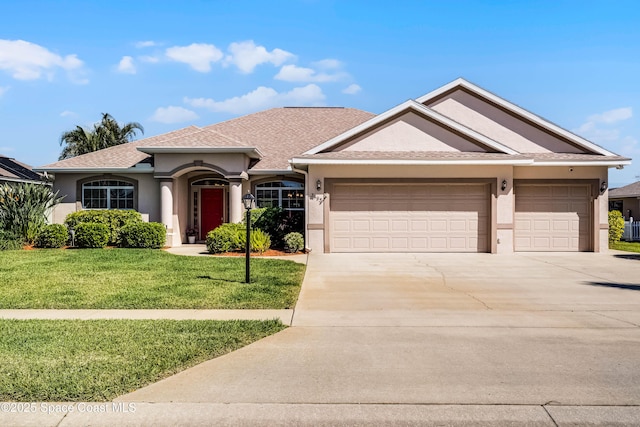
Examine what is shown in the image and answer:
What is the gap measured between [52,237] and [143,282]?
9416 mm

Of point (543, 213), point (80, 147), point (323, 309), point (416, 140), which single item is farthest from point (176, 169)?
point (80, 147)

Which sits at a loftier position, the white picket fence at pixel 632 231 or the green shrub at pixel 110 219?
the green shrub at pixel 110 219


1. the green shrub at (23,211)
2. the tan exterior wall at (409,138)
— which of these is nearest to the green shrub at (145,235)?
the green shrub at (23,211)

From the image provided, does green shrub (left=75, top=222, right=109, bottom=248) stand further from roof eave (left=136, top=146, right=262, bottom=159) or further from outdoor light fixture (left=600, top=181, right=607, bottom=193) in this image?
outdoor light fixture (left=600, top=181, right=607, bottom=193)

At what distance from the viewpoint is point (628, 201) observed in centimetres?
2928

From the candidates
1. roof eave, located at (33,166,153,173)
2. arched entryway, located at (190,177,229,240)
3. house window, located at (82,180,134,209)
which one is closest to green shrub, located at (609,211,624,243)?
arched entryway, located at (190,177,229,240)

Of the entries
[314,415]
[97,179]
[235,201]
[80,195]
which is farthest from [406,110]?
[80,195]

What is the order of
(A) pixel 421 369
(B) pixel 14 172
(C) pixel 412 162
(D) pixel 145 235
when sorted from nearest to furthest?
(A) pixel 421 369 → (C) pixel 412 162 → (D) pixel 145 235 → (B) pixel 14 172

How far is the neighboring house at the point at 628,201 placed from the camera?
28.4 metres

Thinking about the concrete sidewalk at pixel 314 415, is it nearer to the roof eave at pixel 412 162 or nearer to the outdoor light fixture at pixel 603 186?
the roof eave at pixel 412 162

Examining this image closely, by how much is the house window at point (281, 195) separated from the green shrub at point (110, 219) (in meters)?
4.97

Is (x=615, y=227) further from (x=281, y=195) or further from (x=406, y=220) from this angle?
(x=281, y=195)

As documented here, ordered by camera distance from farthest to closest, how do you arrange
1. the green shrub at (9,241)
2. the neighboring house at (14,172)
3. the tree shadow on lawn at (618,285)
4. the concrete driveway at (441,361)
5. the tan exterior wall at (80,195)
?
the neighboring house at (14,172) → the tan exterior wall at (80,195) → the green shrub at (9,241) → the tree shadow on lawn at (618,285) → the concrete driveway at (441,361)

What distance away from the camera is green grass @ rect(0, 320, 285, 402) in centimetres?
418
